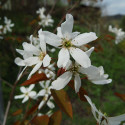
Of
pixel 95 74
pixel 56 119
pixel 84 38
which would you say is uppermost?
pixel 84 38

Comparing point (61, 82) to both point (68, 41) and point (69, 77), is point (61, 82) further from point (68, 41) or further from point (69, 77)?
point (68, 41)

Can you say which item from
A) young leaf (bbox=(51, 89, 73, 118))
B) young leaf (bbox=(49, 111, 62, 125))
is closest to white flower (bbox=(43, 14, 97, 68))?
young leaf (bbox=(51, 89, 73, 118))

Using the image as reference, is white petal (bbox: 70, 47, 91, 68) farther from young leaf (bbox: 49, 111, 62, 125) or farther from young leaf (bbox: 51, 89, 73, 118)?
young leaf (bbox: 49, 111, 62, 125)

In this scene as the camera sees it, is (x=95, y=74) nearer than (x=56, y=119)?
Yes

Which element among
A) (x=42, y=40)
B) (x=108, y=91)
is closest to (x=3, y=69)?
(x=108, y=91)

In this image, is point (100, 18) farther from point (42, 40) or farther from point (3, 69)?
point (42, 40)

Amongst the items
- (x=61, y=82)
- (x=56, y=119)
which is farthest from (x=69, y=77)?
(x=56, y=119)

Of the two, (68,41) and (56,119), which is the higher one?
(68,41)

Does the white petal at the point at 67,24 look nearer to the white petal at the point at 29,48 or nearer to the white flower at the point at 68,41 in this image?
the white flower at the point at 68,41
